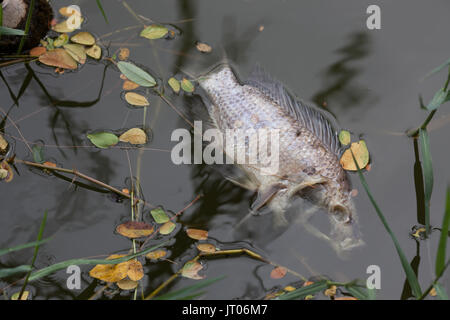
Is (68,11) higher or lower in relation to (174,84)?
higher

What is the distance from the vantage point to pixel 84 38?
136 inches

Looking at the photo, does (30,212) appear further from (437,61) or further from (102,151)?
(437,61)

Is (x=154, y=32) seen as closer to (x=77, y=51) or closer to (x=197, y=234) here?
(x=77, y=51)

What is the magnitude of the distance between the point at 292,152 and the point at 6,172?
1.75m

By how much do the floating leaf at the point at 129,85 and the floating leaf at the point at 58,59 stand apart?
0.37 m

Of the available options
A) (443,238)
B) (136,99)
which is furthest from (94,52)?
(443,238)

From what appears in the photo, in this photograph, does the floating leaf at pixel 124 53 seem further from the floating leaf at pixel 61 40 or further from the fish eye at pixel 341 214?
the fish eye at pixel 341 214

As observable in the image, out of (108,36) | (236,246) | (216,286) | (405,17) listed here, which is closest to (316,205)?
(236,246)

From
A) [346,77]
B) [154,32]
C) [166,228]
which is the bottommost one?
[166,228]

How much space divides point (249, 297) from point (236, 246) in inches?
12.0

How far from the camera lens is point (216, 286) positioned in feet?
8.80

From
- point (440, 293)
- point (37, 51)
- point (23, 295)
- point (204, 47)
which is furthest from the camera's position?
point (204, 47)

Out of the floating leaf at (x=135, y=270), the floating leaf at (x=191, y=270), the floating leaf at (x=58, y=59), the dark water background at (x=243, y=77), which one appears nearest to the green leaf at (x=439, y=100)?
the dark water background at (x=243, y=77)
